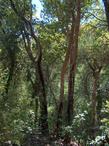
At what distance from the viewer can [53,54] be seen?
2492 centimetres

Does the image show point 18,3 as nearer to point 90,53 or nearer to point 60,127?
point 90,53

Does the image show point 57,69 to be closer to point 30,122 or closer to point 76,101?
point 76,101

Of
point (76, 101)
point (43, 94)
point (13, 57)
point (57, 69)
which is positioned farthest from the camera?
point (76, 101)

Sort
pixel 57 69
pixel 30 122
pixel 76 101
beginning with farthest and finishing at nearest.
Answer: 1. pixel 76 101
2. pixel 57 69
3. pixel 30 122

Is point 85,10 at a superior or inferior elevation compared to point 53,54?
superior

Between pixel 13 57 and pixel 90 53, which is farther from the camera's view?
pixel 13 57

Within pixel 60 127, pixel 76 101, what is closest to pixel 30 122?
pixel 60 127

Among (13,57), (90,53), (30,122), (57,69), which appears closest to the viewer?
(30,122)

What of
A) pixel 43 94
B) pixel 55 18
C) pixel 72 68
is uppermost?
pixel 55 18

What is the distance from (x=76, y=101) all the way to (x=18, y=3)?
794 inches

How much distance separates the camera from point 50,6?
19.8 m

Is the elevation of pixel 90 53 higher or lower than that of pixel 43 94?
higher

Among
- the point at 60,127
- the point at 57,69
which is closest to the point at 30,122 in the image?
the point at 60,127

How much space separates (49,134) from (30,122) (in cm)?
216
